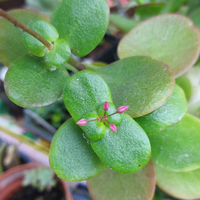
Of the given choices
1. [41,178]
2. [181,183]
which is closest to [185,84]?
[181,183]

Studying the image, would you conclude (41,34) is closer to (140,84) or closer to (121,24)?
(140,84)

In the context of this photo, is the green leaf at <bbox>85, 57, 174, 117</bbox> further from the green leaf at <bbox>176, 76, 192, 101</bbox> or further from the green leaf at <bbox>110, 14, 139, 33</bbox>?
the green leaf at <bbox>110, 14, 139, 33</bbox>

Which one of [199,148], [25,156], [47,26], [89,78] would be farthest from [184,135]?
[25,156]

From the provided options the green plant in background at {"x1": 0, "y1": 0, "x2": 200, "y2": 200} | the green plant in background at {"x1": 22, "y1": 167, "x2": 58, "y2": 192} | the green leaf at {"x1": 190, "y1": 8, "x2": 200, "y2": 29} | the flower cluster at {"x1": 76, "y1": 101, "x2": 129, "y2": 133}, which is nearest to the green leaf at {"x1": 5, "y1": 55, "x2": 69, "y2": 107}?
the green plant in background at {"x1": 0, "y1": 0, "x2": 200, "y2": 200}

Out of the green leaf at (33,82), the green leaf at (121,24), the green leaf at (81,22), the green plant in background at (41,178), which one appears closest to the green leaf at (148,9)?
the green leaf at (121,24)

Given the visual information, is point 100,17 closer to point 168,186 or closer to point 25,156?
point 168,186

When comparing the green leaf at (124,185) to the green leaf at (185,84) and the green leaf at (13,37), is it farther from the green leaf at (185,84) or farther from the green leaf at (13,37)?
the green leaf at (13,37)
